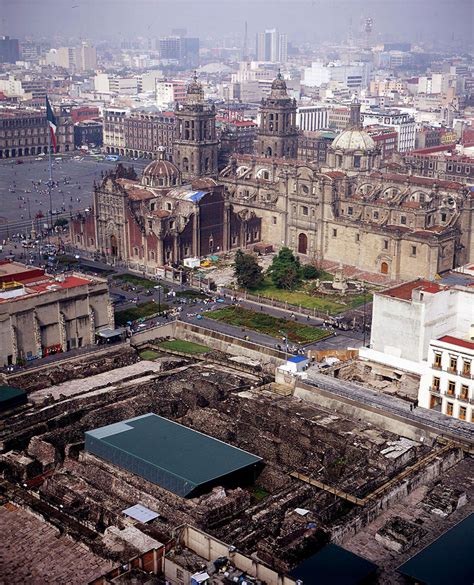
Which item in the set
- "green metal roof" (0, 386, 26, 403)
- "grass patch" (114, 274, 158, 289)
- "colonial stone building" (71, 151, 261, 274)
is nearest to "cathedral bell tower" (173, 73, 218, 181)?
"colonial stone building" (71, 151, 261, 274)

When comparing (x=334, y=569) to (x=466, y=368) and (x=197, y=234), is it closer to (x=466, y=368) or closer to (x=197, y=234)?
(x=466, y=368)

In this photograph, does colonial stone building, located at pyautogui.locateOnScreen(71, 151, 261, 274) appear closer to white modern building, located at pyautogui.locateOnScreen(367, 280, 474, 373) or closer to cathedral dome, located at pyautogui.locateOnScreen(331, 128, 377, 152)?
cathedral dome, located at pyautogui.locateOnScreen(331, 128, 377, 152)

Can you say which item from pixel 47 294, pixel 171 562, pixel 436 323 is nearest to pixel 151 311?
pixel 47 294

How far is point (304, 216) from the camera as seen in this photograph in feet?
319

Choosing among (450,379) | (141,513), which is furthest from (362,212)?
(141,513)

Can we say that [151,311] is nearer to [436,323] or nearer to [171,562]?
[436,323]

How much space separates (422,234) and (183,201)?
27019 millimetres

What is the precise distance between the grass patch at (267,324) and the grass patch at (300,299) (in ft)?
16.4

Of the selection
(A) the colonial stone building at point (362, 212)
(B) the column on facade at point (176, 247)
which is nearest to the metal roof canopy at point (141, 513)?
(A) the colonial stone building at point (362, 212)

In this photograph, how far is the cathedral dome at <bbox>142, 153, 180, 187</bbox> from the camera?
9769 centimetres

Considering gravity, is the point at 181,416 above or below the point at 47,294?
below

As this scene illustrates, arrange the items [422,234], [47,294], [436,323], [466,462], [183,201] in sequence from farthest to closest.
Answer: [183,201] → [422,234] → [47,294] → [436,323] → [466,462]

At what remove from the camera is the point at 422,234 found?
283ft

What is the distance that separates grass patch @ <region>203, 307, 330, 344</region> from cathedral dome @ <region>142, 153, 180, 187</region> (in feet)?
83.0
